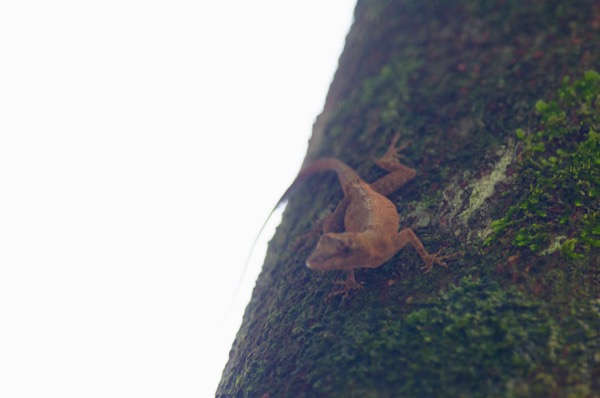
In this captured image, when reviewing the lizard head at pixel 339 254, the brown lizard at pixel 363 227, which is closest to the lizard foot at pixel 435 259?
the brown lizard at pixel 363 227

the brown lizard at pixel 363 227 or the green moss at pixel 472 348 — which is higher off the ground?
the brown lizard at pixel 363 227

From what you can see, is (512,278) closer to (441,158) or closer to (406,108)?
(441,158)

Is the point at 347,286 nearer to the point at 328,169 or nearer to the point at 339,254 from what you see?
the point at 339,254

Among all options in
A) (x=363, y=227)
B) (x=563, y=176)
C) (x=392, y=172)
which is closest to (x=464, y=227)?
(x=563, y=176)

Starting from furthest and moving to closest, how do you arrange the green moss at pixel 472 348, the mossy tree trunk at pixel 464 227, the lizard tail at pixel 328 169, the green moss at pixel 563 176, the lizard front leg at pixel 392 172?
the lizard tail at pixel 328 169 → the lizard front leg at pixel 392 172 → the green moss at pixel 563 176 → the mossy tree trunk at pixel 464 227 → the green moss at pixel 472 348

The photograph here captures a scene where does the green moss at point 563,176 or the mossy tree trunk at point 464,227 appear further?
the green moss at point 563,176

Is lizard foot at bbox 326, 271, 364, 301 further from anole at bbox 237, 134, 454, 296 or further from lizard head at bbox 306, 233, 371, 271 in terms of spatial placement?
lizard head at bbox 306, 233, 371, 271

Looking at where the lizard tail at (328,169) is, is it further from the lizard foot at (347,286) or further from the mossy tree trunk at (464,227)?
the lizard foot at (347,286)

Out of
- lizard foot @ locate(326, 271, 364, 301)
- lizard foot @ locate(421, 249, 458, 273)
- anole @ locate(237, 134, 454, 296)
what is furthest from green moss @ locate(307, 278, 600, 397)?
anole @ locate(237, 134, 454, 296)
